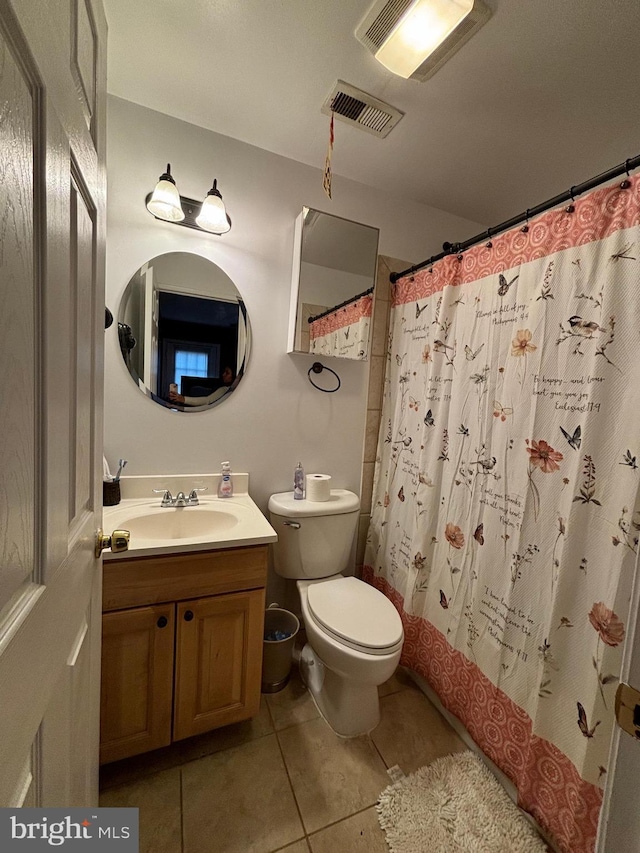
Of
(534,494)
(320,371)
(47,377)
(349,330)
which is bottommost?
(534,494)

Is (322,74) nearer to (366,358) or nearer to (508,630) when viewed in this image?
(366,358)

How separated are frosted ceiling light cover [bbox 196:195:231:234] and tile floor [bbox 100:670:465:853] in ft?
6.48

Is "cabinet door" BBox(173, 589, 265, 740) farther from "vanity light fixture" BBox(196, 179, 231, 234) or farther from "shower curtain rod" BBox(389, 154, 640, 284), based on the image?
"shower curtain rod" BBox(389, 154, 640, 284)

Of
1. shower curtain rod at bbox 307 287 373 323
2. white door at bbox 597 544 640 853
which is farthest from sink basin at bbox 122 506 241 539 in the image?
white door at bbox 597 544 640 853

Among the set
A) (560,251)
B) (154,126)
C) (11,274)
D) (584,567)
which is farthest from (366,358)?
(11,274)

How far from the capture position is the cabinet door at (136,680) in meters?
1.02

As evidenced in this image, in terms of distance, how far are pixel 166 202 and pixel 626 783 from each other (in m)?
1.83

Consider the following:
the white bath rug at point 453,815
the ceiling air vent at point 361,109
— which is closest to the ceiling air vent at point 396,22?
the ceiling air vent at point 361,109

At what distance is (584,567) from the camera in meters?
0.91

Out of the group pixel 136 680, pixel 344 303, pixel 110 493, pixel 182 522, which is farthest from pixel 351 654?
pixel 344 303

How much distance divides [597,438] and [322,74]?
56.3 inches

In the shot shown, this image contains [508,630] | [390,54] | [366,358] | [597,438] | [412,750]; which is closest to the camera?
[597,438]

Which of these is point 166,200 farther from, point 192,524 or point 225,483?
point 192,524

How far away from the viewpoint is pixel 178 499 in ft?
4.50
